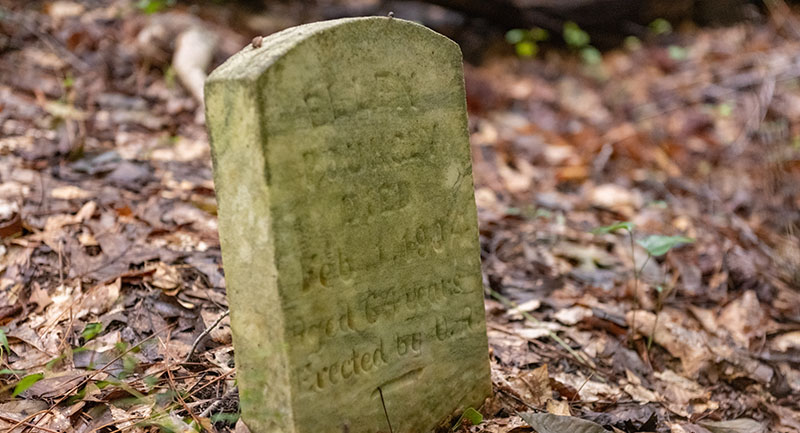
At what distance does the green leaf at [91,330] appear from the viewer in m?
2.43

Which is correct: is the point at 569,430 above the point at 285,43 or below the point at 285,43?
below

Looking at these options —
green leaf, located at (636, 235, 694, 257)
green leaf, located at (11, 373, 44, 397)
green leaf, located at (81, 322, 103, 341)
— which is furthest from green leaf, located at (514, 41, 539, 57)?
green leaf, located at (11, 373, 44, 397)

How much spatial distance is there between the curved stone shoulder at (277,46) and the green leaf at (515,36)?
4999 millimetres

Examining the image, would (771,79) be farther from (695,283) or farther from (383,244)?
(383,244)

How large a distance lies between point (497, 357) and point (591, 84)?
444cm

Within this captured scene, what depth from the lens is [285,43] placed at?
1.80 metres

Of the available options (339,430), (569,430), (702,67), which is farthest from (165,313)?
(702,67)

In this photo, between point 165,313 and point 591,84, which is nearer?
point 165,313

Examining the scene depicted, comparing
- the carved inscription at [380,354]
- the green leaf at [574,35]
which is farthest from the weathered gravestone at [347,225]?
the green leaf at [574,35]

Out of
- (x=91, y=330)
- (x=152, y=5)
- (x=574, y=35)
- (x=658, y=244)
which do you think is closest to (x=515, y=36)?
(x=574, y=35)

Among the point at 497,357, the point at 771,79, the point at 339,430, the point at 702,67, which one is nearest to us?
the point at 339,430

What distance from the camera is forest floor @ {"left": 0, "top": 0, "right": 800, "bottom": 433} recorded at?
2.40 meters

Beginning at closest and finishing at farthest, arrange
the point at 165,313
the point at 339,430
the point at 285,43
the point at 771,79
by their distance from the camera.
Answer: the point at 285,43
the point at 339,430
the point at 165,313
the point at 771,79

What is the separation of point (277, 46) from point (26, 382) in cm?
129
